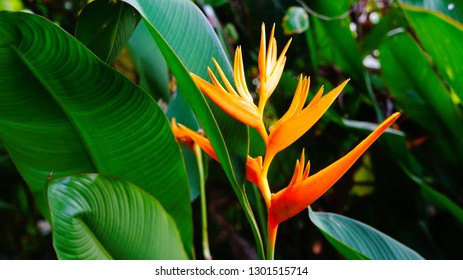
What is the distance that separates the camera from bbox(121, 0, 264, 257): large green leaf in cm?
44

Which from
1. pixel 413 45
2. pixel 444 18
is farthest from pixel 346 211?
pixel 444 18

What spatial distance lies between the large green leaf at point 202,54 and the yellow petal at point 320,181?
48 millimetres

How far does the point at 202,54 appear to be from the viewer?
470 mm

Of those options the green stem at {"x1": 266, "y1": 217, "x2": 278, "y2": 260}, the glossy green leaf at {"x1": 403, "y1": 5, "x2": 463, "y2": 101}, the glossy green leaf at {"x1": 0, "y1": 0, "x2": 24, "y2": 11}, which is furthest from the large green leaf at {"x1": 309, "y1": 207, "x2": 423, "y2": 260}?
the glossy green leaf at {"x1": 0, "y1": 0, "x2": 24, "y2": 11}

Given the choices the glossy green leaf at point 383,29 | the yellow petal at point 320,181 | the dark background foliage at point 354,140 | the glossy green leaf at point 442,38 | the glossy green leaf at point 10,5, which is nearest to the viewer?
the yellow petal at point 320,181

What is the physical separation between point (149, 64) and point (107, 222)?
1.06 feet

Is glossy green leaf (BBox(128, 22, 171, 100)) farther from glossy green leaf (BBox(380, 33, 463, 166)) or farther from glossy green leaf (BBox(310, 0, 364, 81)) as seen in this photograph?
glossy green leaf (BBox(380, 33, 463, 166))

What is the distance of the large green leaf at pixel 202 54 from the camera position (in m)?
0.44

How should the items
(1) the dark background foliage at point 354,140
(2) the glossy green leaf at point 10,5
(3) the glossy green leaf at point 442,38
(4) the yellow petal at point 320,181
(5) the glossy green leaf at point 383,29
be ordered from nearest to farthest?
(4) the yellow petal at point 320,181 → (3) the glossy green leaf at point 442,38 → (2) the glossy green leaf at point 10,5 → (1) the dark background foliage at point 354,140 → (5) the glossy green leaf at point 383,29

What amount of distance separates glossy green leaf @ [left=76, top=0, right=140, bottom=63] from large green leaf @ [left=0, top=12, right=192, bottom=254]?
2.7 inches

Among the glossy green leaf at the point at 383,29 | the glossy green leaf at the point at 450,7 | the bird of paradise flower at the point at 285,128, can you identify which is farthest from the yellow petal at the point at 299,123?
the glossy green leaf at the point at 383,29

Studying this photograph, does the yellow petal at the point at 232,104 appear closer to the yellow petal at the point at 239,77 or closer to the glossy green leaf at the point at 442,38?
the yellow petal at the point at 239,77

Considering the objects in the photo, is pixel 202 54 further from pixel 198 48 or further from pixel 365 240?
pixel 365 240

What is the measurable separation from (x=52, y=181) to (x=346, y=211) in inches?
24.4
